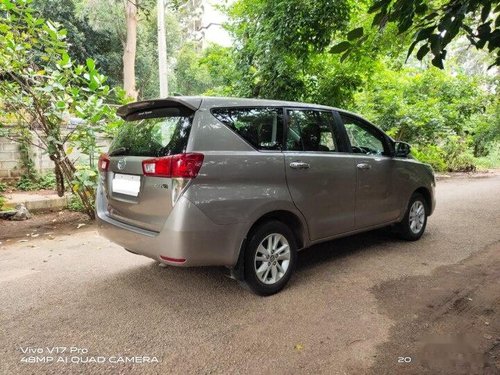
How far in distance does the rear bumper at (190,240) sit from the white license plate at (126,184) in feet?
1.09

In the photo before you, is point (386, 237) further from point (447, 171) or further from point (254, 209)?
point (447, 171)

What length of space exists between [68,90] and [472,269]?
19.0 feet

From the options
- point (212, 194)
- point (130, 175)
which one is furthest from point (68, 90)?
point (212, 194)

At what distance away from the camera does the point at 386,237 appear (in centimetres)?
523

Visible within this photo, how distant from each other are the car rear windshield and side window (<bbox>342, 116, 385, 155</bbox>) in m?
2.03

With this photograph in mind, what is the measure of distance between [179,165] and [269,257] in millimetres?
1193

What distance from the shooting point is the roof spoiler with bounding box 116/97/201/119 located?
3.02 metres

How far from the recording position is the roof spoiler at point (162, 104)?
9.89 feet

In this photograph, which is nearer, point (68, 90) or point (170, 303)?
point (170, 303)

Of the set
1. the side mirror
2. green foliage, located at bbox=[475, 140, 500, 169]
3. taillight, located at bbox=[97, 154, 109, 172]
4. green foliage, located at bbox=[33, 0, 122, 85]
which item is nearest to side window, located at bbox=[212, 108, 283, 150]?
taillight, located at bbox=[97, 154, 109, 172]

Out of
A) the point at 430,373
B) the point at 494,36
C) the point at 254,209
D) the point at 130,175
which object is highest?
the point at 494,36

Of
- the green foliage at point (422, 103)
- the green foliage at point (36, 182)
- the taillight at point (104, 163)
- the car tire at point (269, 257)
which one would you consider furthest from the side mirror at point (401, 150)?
the green foliage at point (422, 103)

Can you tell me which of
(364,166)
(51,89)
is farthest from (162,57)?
(364,166)

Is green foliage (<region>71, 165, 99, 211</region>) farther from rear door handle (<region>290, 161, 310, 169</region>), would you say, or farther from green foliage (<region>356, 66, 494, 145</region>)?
green foliage (<region>356, 66, 494, 145</region>)
